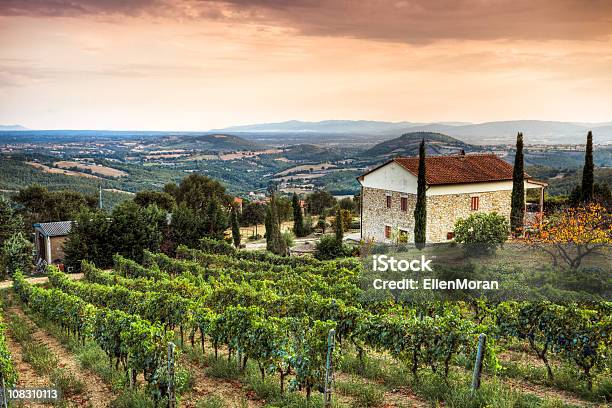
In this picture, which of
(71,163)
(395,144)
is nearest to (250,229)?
(395,144)

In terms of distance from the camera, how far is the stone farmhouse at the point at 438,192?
3147cm

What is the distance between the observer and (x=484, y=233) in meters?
24.7

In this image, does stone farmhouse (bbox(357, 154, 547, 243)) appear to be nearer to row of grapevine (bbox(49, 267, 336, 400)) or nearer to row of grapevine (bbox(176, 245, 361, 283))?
row of grapevine (bbox(176, 245, 361, 283))

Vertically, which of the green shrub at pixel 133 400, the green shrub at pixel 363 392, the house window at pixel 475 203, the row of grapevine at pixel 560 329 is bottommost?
the green shrub at pixel 133 400

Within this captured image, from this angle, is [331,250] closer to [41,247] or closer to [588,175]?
[588,175]

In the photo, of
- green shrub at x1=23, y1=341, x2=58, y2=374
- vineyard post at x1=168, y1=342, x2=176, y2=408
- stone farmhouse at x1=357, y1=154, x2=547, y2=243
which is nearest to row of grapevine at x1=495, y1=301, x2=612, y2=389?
vineyard post at x1=168, y1=342, x2=176, y2=408

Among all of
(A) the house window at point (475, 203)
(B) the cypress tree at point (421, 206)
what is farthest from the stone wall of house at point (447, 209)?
(B) the cypress tree at point (421, 206)

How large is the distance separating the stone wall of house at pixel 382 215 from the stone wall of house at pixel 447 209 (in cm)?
115

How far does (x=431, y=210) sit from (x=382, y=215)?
13.4 feet

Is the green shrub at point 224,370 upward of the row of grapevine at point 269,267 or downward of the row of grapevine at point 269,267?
upward

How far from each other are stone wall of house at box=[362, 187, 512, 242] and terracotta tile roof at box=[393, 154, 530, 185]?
0.94 m

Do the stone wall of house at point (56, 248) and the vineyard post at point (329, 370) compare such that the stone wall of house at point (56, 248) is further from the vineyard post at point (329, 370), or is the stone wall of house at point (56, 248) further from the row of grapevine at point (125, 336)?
the vineyard post at point (329, 370)

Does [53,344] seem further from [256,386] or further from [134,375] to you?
[256,386]

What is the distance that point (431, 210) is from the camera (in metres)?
31.2
